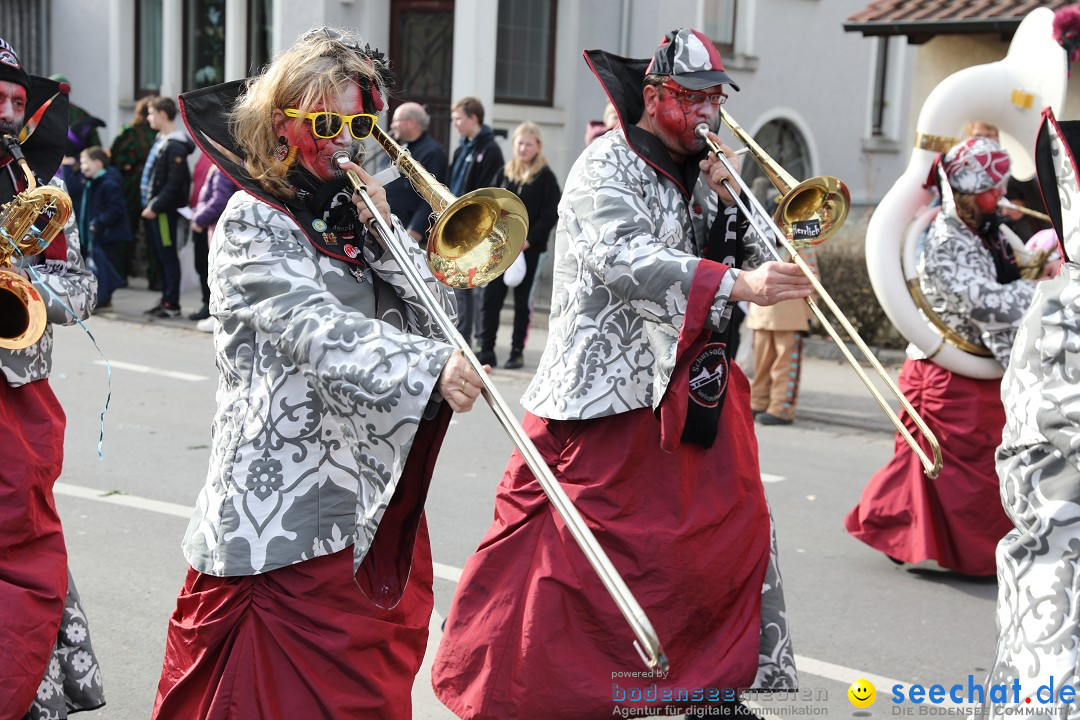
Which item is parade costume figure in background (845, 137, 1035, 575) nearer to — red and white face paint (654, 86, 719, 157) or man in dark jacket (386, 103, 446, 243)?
red and white face paint (654, 86, 719, 157)

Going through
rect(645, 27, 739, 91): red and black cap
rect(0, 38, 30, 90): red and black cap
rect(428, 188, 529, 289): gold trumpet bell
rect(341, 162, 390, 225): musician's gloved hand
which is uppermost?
rect(645, 27, 739, 91): red and black cap

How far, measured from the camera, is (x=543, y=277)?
1484cm

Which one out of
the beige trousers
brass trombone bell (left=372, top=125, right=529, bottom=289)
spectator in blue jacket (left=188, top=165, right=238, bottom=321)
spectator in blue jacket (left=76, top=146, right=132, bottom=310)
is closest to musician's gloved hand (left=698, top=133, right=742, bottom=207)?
brass trombone bell (left=372, top=125, right=529, bottom=289)

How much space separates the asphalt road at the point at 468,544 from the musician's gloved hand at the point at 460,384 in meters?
1.43

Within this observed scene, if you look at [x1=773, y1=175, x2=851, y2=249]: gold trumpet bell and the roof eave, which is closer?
[x1=773, y1=175, x2=851, y2=249]: gold trumpet bell

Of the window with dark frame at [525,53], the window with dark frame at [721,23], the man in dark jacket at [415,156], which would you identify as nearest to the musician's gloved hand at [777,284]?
the man in dark jacket at [415,156]

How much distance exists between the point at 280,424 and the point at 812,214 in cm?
162

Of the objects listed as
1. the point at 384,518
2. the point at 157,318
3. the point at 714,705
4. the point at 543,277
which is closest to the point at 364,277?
the point at 384,518

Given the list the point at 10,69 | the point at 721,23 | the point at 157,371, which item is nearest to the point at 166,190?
the point at 157,371

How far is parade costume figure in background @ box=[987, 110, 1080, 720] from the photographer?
2768 millimetres

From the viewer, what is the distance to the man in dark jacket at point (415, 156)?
10273 millimetres

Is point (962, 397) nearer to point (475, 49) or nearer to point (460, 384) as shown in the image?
point (460, 384)

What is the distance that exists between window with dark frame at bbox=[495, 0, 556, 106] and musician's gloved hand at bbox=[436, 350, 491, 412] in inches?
522

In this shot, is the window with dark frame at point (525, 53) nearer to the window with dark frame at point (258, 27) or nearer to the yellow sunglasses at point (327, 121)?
the window with dark frame at point (258, 27)
